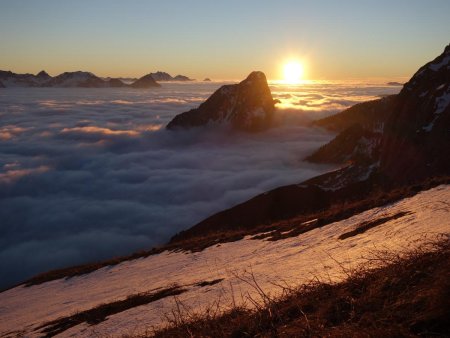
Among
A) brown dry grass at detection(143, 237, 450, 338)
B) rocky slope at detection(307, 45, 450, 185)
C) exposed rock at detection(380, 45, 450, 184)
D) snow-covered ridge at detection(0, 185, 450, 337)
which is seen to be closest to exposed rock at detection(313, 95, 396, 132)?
rocky slope at detection(307, 45, 450, 185)

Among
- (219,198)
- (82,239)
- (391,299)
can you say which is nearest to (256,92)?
(219,198)

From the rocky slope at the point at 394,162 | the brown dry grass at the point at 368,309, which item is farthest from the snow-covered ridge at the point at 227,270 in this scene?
the rocky slope at the point at 394,162

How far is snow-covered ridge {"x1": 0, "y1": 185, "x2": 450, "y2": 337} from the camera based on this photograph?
10477mm

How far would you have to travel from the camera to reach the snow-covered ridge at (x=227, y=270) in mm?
10477

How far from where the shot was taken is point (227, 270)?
579 inches

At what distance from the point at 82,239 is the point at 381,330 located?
353ft

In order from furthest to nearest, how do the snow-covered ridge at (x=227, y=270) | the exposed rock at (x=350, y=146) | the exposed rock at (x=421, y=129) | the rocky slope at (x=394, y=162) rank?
the exposed rock at (x=350, y=146) < the rocky slope at (x=394, y=162) < the exposed rock at (x=421, y=129) < the snow-covered ridge at (x=227, y=270)

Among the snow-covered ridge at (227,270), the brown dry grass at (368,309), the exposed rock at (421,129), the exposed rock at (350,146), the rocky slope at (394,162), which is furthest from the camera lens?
the exposed rock at (350,146)

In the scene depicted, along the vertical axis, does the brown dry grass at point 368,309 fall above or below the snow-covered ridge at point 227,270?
above

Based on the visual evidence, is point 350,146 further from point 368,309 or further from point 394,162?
point 368,309

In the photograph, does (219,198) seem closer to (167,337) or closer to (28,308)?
(28,308)

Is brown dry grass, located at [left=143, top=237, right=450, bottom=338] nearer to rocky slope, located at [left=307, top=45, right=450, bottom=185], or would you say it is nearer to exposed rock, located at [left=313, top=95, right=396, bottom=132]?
rocky slope, located at [left=307, top=45, right=450, bottom=185]

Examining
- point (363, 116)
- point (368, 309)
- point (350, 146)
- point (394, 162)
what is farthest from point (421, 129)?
point (363, 116)

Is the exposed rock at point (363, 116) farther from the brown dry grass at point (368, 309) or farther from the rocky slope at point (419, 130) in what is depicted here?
the brown dry grass at point (368, 309)
